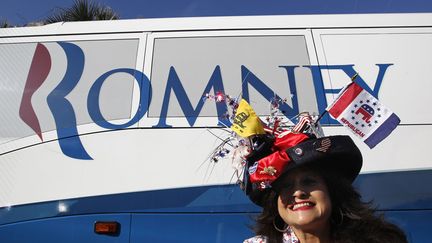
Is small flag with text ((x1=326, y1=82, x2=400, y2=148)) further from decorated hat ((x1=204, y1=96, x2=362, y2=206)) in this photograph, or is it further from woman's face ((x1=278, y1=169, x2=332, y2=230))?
woman's face ((x1=278, y1=169, x2=332, y2=230))

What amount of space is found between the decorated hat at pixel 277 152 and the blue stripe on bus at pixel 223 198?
109cm

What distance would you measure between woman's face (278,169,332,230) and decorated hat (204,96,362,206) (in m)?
0.05

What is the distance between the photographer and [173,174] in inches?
112

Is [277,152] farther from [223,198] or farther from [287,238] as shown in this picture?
[223,198]

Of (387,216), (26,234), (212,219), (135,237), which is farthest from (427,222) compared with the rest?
(26,234)

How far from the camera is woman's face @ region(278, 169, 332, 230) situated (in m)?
1.61

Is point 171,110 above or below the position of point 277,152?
above

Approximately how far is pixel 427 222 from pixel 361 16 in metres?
1.56

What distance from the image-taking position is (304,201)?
1636 millimetres

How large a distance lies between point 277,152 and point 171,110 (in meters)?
1.48

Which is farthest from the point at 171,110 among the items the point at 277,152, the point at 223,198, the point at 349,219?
the point at 349,219

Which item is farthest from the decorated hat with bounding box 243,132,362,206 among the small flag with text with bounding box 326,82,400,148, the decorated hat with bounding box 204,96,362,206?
the small flag with text with bounding box 326,82,400,148

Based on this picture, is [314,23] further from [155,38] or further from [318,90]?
[155,38]

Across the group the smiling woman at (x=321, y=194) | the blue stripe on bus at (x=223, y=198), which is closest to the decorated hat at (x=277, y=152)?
the smiling woman at (x=321, y=194)
